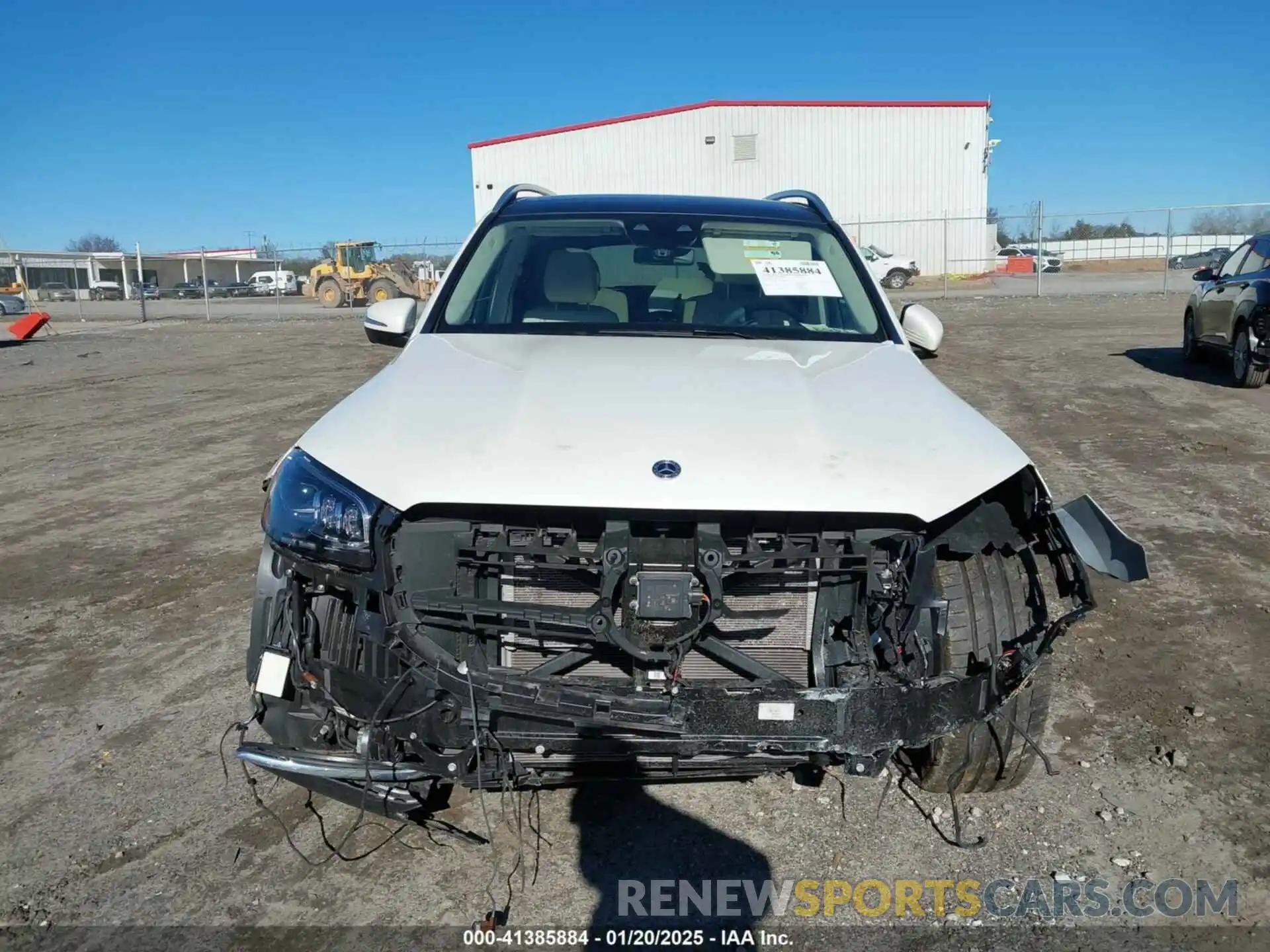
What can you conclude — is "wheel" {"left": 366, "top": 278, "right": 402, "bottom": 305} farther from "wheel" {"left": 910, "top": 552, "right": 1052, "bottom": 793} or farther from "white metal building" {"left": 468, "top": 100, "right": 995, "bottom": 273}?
"wheel" {"left": 910, "top": 552, "right": 1052, "bottom": 793}

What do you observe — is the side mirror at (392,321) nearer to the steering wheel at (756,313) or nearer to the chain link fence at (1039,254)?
the steering wheel at (756,313)

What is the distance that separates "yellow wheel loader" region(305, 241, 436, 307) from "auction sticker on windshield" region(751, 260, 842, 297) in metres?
29.5

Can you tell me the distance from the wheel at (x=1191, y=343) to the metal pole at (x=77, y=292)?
32068 millimetres

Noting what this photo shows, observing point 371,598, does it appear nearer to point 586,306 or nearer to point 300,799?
point 300,799

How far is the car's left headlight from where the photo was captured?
2.40 metres

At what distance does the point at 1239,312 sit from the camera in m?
10.6

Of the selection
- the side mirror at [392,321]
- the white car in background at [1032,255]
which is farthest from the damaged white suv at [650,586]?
the white car in background at [1032,255]

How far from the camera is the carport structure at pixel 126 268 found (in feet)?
160

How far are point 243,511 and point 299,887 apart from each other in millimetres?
4316

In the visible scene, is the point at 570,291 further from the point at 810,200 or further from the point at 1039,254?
the point at 1039,254

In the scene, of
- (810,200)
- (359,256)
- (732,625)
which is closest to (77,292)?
(359,256)

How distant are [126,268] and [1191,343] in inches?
2168

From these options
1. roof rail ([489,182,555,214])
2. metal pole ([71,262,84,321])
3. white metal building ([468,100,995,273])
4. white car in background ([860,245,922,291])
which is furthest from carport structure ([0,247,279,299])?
A: roof rail ([489,182,555,214])

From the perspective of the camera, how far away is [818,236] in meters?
4.18
